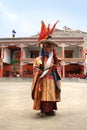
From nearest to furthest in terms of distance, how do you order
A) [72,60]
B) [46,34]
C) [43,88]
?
1. [43,88]
2. [46,34]
3. [72,60]

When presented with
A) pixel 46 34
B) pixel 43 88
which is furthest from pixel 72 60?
pixel 43 88

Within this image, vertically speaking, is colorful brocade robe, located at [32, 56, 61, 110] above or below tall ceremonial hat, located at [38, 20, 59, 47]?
below

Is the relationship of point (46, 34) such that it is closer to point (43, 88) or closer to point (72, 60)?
point (43, 88)

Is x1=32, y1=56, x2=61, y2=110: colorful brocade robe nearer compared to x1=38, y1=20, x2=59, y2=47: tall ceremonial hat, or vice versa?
x1=32, y1=56, x2=61, y2=110: colorful brocade robe

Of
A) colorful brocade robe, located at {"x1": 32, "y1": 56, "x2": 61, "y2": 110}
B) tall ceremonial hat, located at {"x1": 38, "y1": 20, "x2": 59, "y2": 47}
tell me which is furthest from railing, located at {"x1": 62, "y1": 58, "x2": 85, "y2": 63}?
colorful brocade robe, located at {"x1": 32, "y1": 56, "x2": 61, "y2": 110}

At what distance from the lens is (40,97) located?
20.5ft

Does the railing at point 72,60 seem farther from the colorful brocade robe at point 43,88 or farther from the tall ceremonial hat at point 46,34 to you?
the colorful brocade robe at point 43,88

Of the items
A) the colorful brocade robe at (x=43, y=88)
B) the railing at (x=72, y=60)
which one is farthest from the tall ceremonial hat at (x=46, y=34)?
the railing at (x=72, y=60)

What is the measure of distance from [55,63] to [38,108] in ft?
4.12

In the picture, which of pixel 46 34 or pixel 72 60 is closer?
pixel 46 34

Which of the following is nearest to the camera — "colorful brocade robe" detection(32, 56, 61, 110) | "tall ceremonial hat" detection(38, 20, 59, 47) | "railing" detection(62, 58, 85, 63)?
"colorful brocade robe" detection(32, 56, 61, 110)

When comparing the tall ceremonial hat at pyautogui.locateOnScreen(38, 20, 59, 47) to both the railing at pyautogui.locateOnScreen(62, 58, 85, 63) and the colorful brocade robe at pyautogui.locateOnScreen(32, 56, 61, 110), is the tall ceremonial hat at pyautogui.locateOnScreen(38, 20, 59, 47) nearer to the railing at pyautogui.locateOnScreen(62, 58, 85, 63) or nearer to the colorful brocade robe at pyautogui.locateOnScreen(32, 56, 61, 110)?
the colorful brocade robe at pyautogui.locateOnScreen(32, 56, 61, 110)

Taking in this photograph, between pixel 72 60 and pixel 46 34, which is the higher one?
pixel 46 34

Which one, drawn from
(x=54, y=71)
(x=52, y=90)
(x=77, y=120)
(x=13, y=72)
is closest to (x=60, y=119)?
(x=77, y=120)
